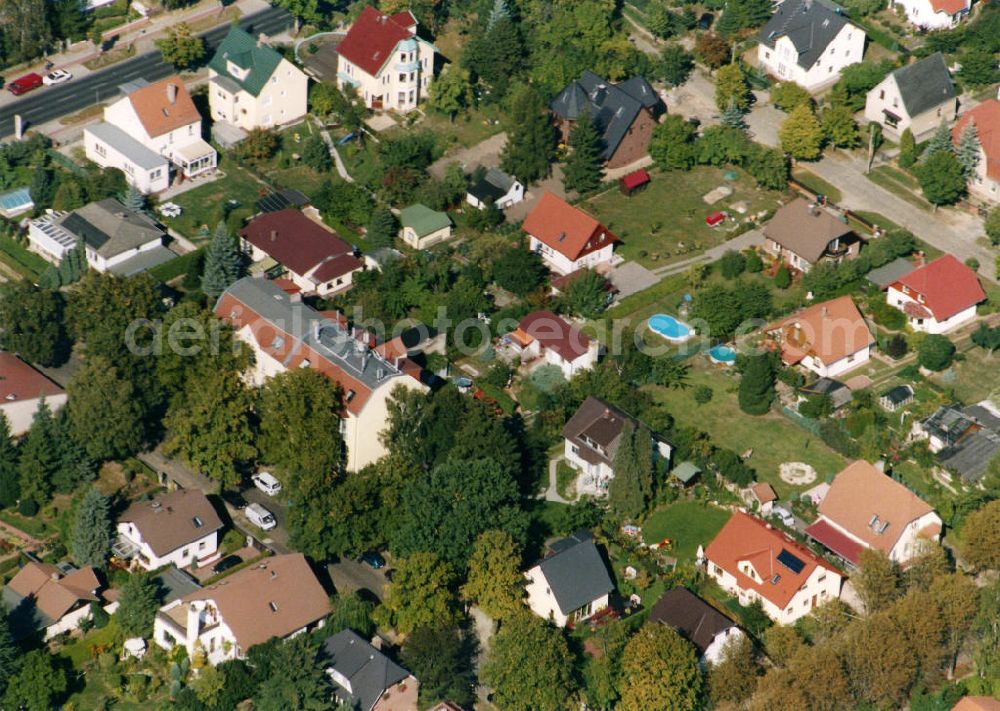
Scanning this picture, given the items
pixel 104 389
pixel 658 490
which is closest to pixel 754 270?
pixel 658 490

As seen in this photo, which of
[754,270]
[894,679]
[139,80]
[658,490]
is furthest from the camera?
[139,80]

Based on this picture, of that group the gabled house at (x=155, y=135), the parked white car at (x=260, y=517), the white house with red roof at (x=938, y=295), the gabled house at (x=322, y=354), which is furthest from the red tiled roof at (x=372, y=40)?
the white house with red roof at (x=938, y=295)

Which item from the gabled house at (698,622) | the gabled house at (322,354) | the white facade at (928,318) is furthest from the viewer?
the white facade at (928,318)

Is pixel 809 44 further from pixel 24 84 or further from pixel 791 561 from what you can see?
pixel 24 84

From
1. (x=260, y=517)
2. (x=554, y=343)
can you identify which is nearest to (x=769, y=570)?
(x=554, y=343)

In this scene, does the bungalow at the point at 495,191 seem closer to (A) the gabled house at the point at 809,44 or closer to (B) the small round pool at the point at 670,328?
(B) the small round pool at the point at 670,328

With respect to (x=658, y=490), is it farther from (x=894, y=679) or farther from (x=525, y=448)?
(x=894, y=679)
